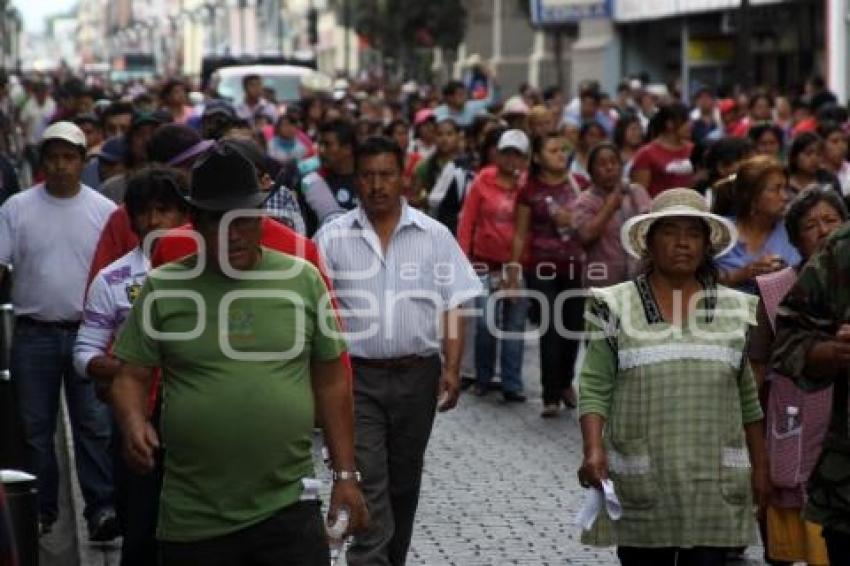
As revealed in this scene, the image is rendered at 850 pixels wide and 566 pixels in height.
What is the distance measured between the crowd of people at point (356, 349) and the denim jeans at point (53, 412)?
1 cm

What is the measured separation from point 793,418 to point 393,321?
1.52 metres

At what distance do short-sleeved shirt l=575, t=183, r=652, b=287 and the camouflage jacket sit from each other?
701cm

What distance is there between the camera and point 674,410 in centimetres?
680

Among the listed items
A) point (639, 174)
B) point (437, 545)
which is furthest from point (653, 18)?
point (437, 545)

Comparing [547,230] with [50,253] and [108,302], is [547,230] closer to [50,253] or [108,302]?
[50,253]

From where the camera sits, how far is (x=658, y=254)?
6.98 metres

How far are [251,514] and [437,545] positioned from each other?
12.2 ft

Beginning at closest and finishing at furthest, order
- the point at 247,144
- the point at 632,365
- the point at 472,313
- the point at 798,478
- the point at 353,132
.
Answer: the point at 632,365 < the point at 798,478 < the point at 247,144 < the point at 353,132 < the point at 472,313

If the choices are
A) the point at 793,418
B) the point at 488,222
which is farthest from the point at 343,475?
the point at 488,222

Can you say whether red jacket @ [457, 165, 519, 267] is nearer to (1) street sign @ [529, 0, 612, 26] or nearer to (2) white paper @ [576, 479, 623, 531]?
(2) white paper @ [576, 479, 623, 531]

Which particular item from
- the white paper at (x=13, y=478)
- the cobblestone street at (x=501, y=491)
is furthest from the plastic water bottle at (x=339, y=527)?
the cobblestone street at (x=501, y=491)

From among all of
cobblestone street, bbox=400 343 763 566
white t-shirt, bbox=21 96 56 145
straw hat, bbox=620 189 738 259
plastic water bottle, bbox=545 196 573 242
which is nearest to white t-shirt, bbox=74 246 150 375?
straw hat, bbox=620 189 738 259

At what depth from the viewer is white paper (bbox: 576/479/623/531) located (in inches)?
266

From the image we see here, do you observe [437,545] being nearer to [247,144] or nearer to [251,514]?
[247,144]
